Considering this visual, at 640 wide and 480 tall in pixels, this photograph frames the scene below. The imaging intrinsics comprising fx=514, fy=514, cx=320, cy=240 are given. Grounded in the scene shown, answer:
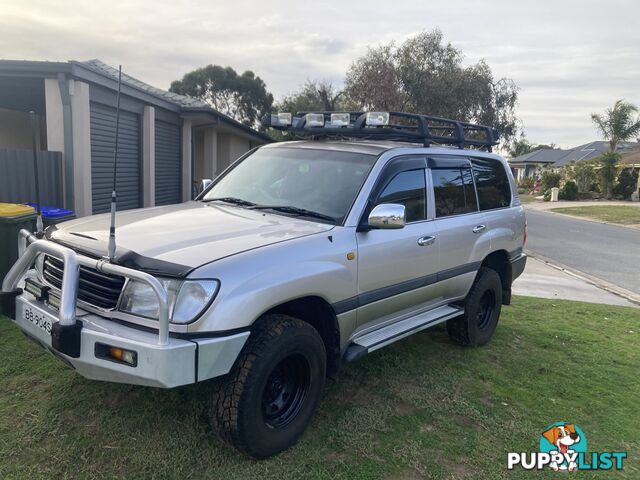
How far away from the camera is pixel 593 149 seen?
5516cm

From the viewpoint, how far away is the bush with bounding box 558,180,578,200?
36.8 meters

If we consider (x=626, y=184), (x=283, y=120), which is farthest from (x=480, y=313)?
(x=626, y=184)

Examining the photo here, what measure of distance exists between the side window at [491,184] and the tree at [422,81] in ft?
57.3

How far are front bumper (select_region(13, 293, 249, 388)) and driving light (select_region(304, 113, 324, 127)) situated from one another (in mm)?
2651

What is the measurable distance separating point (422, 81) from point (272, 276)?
21163 mm

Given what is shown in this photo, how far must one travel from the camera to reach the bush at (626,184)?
36.7 metres

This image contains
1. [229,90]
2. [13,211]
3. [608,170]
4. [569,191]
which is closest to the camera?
[13,211]

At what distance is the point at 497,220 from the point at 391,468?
3.06 meters

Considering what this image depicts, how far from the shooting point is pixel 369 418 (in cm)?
357

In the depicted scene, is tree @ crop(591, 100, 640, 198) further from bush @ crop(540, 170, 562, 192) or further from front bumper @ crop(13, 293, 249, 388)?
front bumper @ crop(13, 293, 249, 388)

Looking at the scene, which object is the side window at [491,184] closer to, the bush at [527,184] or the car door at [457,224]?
the car door at [457,224]

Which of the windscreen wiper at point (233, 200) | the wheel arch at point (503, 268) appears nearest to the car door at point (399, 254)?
the windscreen wiper at point (233, 200)

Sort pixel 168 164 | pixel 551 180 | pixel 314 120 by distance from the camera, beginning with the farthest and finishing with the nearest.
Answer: pixel 551 180 → pixel 168 164 → pixel 314 120

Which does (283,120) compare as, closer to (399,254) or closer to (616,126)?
(399,254)
